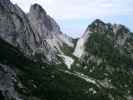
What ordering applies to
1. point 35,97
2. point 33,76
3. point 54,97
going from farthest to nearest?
point 33,76 < point 54,97 < point 35,97

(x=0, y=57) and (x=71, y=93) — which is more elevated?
(x=0, y=57)

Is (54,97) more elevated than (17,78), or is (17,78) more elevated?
(17,78)

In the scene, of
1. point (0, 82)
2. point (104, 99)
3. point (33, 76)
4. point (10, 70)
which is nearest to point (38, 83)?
point (33, 76)

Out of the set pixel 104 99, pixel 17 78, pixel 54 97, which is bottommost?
pixel 104 99

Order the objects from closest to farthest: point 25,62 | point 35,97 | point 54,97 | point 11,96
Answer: point 11,96 < point 35,97 < point 54,97 < point 25,62

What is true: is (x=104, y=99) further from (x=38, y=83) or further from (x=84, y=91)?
(x=38, y=83)

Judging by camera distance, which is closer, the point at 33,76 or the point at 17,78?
the point at 17,78

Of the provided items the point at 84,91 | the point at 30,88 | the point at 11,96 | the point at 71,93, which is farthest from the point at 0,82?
the point at 84,91

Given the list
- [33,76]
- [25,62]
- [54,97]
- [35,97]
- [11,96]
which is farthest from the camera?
[25,62]

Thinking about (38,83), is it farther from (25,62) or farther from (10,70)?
(25,62)
